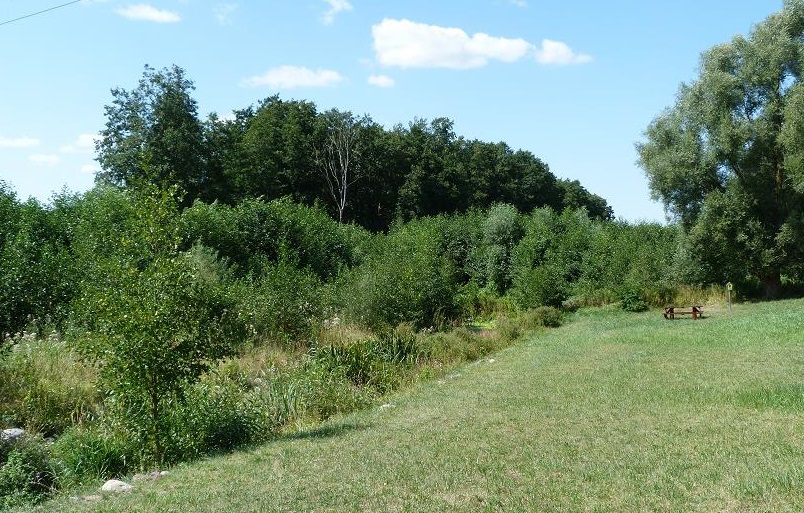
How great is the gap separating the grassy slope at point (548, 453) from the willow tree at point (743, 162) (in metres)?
15.5

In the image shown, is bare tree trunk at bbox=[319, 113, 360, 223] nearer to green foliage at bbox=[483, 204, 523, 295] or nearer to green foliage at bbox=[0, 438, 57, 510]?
green foliage at bbox=[483, 204, 523, 295]

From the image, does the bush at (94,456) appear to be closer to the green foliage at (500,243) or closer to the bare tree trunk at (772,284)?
the bare tree trunk at (772,284)

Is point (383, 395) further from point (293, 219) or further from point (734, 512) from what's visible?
point (293, 219)

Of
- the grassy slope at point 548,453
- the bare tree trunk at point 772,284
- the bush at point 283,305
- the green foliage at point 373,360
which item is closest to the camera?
the grassy slope at point 548,453

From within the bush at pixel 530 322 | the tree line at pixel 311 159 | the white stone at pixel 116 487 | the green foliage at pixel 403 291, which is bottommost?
the bush at pixel 530 322

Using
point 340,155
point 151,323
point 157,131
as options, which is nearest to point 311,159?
point 340,155

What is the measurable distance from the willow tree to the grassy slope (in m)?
15.5

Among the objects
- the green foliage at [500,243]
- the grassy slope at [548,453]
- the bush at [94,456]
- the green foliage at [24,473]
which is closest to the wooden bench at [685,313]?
the grassy slope at [548,453]

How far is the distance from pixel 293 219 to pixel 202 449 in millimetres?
19531

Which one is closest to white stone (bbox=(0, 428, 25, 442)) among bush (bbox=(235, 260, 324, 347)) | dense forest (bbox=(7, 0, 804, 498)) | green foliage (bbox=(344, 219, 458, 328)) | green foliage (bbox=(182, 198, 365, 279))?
dense forest (bbox=(7, 0, 804, 498))

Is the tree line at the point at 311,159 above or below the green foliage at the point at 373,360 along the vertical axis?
above

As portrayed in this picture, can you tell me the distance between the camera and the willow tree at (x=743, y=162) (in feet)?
85.2

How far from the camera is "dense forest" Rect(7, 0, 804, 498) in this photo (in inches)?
337

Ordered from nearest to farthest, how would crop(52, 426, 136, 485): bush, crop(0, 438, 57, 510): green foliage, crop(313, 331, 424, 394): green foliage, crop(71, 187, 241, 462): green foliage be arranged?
crop(0, 438, 57, 510): green foliage < crop(52, 426, 136, 485): bush < crop(71, 187, 241, 462): green foliage < crop(313, 331, 424, 394): green foliage
